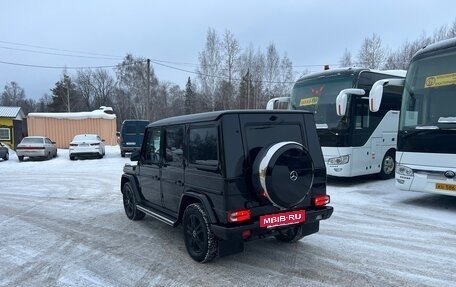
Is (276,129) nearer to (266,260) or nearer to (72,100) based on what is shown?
(266,260)

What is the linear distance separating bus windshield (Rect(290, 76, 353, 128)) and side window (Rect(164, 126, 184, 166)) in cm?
631

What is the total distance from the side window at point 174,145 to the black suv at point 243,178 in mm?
15

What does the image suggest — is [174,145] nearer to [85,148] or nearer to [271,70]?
[85,148]

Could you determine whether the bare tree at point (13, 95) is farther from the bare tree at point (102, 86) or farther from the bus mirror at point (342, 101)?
the bus mirror at point (342, 101)

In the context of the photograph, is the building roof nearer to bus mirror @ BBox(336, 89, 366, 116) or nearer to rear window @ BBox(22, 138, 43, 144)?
rear window @ BBox(22, 138, 43, 144)

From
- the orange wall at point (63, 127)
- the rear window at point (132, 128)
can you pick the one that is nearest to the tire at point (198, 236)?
the rear window at point (132, 128)

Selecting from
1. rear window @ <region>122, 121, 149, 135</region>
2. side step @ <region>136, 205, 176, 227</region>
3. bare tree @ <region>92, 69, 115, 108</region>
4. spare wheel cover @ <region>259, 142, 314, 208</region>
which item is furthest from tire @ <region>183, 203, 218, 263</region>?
bare tree @ <region>92, 69, 115, 108</region>

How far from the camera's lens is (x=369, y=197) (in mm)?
9500

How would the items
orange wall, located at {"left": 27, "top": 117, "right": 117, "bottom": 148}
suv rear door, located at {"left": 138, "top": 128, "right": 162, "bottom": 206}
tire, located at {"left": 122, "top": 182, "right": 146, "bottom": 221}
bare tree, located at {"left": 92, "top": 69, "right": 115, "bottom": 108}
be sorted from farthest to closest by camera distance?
bare tree, located at {"left": 92, "top": 69, "right": 115, "bottom": 108} → orange wall, located at {"left": 27, "top": 117, "right": 117, "bottom": 148} → tire, located at {"left": 122, "top": 182, "right": 146, "bottom": 221} → suv rear door, located at {"left": 138, "top": 128, "right": 162, "bottom": 206}

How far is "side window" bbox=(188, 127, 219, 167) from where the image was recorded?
15.3ft

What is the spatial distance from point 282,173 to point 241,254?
62.1 inches

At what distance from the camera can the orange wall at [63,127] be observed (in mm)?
29844

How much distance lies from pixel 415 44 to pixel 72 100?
5802 cm

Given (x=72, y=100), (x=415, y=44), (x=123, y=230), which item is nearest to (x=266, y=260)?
(x=123, y=230)
